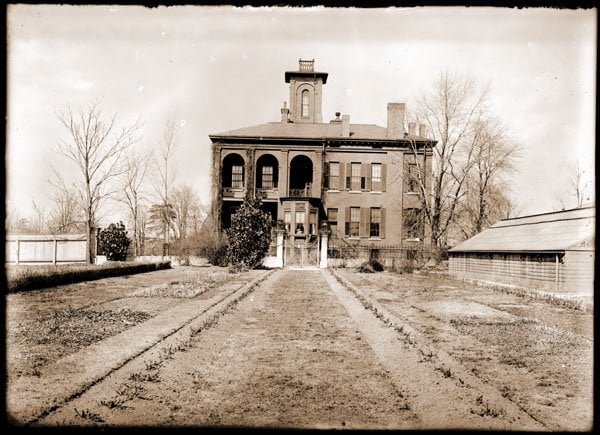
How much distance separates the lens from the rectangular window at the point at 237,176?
39.7 metres

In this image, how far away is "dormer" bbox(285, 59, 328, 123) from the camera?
44406 millimetres

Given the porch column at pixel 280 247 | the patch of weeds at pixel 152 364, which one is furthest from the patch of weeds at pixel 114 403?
the porch column at pixel 280 247

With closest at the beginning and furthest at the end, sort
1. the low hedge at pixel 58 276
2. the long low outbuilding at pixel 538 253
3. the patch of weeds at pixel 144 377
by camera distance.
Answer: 1. the patch of weeds at pixel 144 377
2. the low hedge at pixel 58 276
3. the long low outbuilding at pixel 538 253

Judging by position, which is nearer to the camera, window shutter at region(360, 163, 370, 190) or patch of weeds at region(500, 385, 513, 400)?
patch of weeds at region(500, 385, 513, 400)

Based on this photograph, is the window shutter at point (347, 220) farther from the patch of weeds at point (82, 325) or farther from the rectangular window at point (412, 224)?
the patch of weeds at point (82, 325)

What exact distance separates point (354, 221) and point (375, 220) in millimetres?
1752

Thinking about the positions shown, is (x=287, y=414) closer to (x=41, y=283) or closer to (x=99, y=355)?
(x=99, y=355)

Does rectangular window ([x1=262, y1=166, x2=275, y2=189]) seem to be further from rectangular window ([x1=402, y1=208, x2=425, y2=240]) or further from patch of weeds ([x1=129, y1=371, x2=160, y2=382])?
patch of weeds ([x1=129, y1=371, x2=160, y2=382])

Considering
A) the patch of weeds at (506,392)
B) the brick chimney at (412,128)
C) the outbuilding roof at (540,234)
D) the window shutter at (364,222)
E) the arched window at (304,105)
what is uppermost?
the arched window at (304,105)

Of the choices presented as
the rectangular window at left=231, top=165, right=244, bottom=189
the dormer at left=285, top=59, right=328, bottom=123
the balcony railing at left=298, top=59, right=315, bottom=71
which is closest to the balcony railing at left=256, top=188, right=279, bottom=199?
the rectangular window at left=231, top=165, right=244, bottom=189

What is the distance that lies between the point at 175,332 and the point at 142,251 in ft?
107

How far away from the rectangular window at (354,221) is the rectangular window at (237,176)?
31.4 ft

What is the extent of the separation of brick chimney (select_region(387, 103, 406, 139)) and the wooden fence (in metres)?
25.4

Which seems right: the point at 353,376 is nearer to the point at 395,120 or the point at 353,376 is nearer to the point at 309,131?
the point at 395,120
